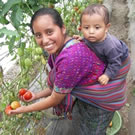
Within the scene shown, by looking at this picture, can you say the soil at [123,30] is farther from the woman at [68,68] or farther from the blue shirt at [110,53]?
the blue shirt at [110,53]

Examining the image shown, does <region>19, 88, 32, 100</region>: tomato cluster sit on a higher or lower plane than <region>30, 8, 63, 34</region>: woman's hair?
lower

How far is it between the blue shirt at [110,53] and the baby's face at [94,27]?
0.03 meters

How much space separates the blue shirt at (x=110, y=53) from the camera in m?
0.97

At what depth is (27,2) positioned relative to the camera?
92cm

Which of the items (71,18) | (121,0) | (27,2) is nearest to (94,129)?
(27,2)

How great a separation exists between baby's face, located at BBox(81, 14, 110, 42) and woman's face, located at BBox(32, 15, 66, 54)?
0.14 metres

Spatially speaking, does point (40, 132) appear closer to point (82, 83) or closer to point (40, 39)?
point (82, 83)

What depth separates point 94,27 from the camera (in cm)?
98

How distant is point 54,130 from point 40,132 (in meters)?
0.29

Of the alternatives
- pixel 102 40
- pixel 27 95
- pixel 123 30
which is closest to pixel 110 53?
pixel 102 40

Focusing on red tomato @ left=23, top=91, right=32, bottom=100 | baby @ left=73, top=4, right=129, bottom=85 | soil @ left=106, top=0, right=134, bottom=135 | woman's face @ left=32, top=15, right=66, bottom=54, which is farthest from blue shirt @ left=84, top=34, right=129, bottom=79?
soil @ left=106, top=0, right=134, bottom=135

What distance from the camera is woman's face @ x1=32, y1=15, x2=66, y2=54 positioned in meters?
0.84

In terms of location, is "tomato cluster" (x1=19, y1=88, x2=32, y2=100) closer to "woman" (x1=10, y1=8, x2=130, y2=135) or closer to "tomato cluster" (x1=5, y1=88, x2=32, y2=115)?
"tomato cluster" (x1=5, y1=88, x2=32, y2=115)

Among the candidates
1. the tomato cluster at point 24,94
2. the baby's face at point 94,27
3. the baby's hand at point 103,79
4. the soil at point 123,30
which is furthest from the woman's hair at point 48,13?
the soil at point 123,30
